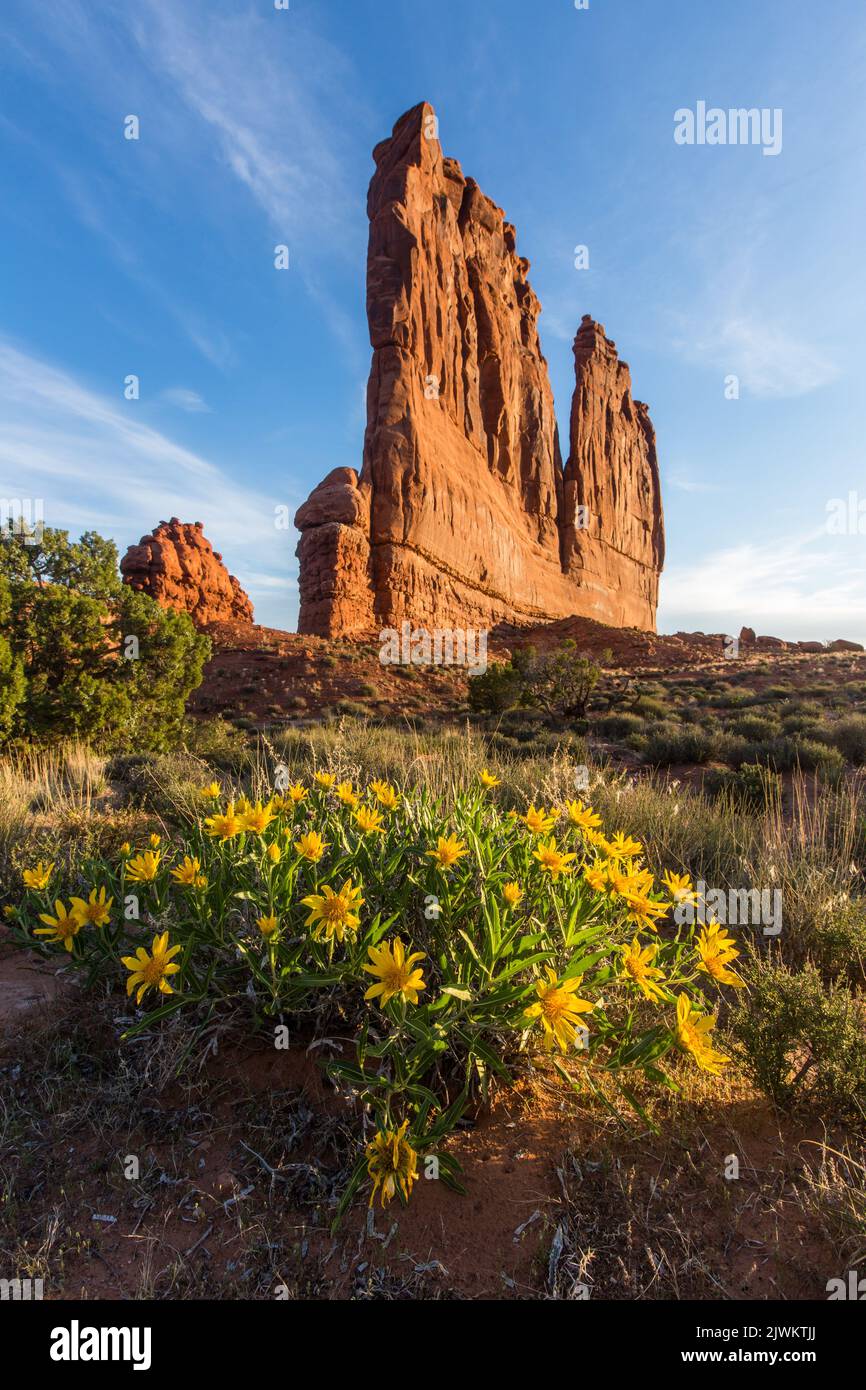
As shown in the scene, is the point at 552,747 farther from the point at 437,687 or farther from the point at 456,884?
the point at 437,687

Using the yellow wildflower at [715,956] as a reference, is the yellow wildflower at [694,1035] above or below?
below

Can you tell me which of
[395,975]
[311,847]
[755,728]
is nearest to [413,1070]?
[395,975]

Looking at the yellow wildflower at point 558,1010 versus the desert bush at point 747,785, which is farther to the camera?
the desert bush at point 747,785

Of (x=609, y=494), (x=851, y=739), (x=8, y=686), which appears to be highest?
(x=609, y=494)

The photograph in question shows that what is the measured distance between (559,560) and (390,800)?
47.7 metres

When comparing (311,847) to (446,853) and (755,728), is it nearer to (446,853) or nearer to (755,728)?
(446,853)

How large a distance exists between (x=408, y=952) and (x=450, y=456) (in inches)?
1442

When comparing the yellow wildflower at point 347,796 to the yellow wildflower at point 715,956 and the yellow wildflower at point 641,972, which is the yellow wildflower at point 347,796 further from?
the yellow wildflower at point 715,956

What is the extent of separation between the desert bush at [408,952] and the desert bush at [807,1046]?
251 mm

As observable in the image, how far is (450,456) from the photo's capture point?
117 feet

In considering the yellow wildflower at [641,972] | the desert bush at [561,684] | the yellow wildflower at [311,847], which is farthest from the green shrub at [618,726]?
the yellow wildflower at [311,847]

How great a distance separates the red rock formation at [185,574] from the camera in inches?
1270
